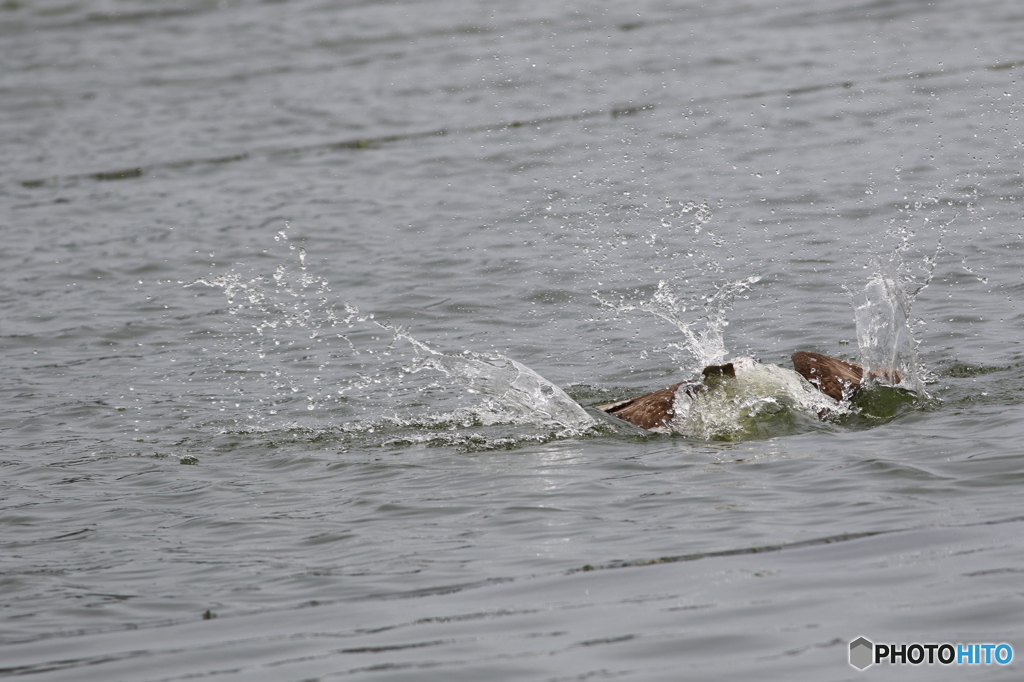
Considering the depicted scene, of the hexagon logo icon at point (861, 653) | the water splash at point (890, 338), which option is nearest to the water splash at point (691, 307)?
the water splash at point (890, 338)

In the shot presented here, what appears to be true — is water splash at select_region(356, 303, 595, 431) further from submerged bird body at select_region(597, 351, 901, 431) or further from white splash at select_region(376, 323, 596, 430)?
submerged bird body at select_region(597, 351, 901, 431)

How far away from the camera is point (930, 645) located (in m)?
4.07

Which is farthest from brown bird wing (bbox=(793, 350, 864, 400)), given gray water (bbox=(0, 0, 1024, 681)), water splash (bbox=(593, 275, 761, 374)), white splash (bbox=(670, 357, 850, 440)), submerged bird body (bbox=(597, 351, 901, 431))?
water splash (bbox=(593, 275, 761, 374))

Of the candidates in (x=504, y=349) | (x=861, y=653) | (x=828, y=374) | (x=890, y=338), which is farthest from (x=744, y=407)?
(x=861, y=653)

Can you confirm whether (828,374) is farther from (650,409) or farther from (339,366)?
(339,366)

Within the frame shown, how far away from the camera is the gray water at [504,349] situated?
15.1ft

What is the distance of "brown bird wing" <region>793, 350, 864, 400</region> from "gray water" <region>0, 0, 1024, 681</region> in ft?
0.88

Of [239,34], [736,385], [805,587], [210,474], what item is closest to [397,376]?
[210,474]

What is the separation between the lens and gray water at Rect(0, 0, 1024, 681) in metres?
4.60

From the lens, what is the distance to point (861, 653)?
4.06 meters

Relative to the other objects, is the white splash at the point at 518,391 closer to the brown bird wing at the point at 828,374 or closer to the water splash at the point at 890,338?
the brown bird wing at the point at 828,374

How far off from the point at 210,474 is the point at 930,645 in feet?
12.5

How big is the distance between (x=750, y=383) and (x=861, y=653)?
2.70 m

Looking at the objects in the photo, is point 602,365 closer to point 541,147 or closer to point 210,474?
point 210,474
